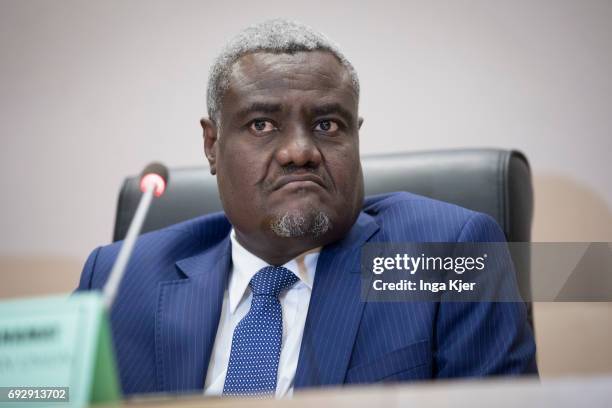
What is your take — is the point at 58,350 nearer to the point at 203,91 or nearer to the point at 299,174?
the point at 299,174

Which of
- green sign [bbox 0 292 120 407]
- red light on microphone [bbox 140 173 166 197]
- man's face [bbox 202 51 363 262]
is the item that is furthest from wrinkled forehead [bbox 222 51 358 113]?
green sign [bbox 0 292 120 407]

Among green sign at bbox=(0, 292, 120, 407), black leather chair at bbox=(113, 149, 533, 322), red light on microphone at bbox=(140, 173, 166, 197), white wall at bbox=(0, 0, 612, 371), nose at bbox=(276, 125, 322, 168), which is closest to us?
green sign at bbox=(0, 292, 120, 407)

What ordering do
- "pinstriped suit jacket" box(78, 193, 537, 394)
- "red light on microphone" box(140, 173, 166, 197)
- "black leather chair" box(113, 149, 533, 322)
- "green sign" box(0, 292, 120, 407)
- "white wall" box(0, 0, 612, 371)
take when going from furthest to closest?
"white wall" box(0, 0, 612, 371)
"black leather chair" box(113, 149, 533, 322)
"pinstriped suit jacket" box(78, 193, 537, 394)
"red light on microphone" box(140, 173, 166, 197)
"green sign" box(0, 292, 120, 407)

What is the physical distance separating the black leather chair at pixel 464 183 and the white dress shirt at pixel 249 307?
0.29 meters

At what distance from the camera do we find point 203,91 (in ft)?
7.31

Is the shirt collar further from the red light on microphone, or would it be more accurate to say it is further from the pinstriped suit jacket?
the red light on microphone

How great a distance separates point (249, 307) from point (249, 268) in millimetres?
96

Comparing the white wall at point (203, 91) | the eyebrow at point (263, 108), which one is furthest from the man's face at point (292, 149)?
the white wall at point (203, 91)

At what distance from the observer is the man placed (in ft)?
4.13

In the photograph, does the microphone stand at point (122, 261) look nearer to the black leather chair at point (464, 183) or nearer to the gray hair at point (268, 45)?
the gray hair at point (268, 45)

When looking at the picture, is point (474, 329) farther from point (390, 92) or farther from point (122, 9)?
point (122, 9)

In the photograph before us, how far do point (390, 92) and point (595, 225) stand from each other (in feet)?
2.38

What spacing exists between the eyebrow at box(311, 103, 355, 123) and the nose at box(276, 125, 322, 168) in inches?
1.7

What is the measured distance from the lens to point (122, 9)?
89.5 inches
